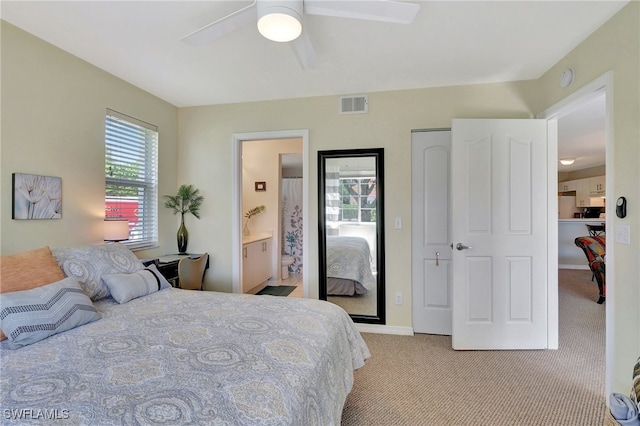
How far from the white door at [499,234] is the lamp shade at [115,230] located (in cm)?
303

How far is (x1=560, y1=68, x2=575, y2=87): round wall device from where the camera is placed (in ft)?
7.71

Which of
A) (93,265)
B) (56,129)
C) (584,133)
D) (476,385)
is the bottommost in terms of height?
(476,385)

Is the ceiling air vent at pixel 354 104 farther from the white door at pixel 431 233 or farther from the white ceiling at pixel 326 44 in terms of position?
the white door at pixel 431 233

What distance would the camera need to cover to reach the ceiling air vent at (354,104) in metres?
3.19

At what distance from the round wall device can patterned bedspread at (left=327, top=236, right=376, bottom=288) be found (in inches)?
88.1

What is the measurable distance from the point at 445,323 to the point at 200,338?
2619 mm

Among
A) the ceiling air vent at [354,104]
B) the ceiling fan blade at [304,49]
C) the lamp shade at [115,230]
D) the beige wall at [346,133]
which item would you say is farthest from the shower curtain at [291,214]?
the ceiling fan blade at [304,49]

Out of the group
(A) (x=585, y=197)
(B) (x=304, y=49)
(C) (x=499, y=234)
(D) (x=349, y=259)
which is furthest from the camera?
(A) (x=585, y=197)

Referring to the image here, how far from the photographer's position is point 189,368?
1.12 metres

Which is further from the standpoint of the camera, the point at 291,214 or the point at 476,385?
the point at 291,214

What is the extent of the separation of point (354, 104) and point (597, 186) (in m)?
7.88

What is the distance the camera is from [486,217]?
2783mm

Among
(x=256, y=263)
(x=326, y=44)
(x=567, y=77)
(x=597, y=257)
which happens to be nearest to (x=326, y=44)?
(x=326, y=44)

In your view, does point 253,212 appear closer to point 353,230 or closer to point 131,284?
point 353,230
